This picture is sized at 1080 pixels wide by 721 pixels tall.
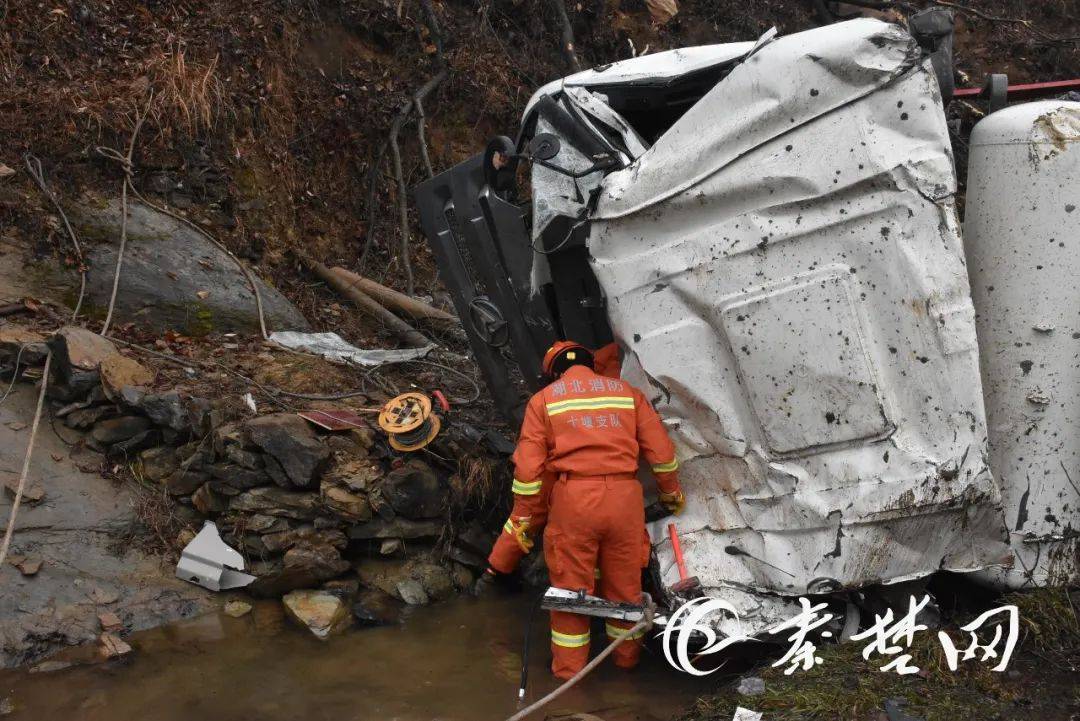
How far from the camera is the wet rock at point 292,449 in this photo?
446cm

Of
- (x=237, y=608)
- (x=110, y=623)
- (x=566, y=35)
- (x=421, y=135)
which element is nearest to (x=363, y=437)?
(x=237, y=608)

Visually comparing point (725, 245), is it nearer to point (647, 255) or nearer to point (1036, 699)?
point (647, 255)

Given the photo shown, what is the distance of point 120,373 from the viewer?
483 centimetres

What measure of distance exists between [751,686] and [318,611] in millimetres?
1985

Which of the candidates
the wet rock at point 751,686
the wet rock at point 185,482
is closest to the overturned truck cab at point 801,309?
the wet rock at point 751,686

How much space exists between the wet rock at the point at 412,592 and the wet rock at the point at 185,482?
1089mm

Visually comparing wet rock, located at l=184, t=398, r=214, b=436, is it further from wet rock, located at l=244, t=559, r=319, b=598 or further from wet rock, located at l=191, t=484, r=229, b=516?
wet rock, located at l=244, t=559, r=319, b=598

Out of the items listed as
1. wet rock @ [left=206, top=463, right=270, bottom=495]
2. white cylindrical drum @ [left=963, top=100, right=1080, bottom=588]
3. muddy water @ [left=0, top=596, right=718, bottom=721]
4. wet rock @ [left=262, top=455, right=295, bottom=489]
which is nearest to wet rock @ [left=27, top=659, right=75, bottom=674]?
muddy water @ [left=0, top=596, right=718, bottom=721]

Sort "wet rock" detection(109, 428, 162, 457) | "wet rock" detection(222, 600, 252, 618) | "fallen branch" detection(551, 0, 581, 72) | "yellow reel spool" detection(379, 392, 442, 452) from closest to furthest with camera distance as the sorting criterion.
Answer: "wet rock" detection(222, 600, 252, 618) < "yellow reel spool" detection(379, 392, 442, 452) < "wet rock" detection(109, 428, 162, 457) < "fallen branch" detection(551, 0, 581, 72)

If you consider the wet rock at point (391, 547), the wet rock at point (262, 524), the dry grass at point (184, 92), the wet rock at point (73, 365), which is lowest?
the wet rock at point (391, 547)

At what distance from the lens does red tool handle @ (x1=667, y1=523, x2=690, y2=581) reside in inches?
140

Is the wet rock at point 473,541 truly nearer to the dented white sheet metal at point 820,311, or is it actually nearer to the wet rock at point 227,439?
the wet rock at point 227,439

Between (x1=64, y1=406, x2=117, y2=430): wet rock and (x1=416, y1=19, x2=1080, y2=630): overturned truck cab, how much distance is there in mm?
2514

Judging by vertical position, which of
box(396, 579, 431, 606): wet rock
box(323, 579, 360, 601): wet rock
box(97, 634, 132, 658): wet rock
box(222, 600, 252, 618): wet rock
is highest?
box(97, 634, 132, 658): wet rock
